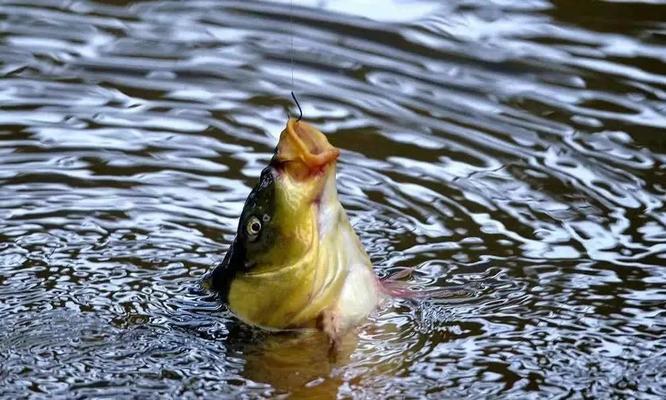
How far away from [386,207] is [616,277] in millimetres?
1085

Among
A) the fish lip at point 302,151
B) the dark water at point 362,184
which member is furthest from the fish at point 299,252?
the dark water at point 362,184

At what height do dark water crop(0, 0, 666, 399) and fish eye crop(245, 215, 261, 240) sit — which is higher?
fish eye crop(245, 215, 261, 240)

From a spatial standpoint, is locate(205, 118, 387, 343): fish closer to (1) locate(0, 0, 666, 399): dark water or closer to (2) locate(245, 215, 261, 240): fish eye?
(2) locate(245, 215, 261, 240): fish eye

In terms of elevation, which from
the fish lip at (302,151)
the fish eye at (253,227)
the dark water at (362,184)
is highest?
the fish lip at (302,151)

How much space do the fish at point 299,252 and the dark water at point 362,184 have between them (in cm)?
11

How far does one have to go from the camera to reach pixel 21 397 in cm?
450

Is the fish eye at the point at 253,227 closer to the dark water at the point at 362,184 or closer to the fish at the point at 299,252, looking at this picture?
the fish at the point at 299,252

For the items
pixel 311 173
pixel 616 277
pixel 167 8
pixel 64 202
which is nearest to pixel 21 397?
pixel 311 173

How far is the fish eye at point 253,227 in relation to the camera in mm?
4656

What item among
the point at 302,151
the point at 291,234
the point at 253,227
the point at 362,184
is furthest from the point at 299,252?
the point at 362,184

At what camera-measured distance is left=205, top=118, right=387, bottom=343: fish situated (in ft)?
15.0

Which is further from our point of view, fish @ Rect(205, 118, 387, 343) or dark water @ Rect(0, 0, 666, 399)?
dark water @ Rect(0, 0, 666, 399)

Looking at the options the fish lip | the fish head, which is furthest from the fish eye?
the fish lip

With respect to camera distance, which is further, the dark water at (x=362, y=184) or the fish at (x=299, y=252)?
the dark water at (x=362, y=184)
